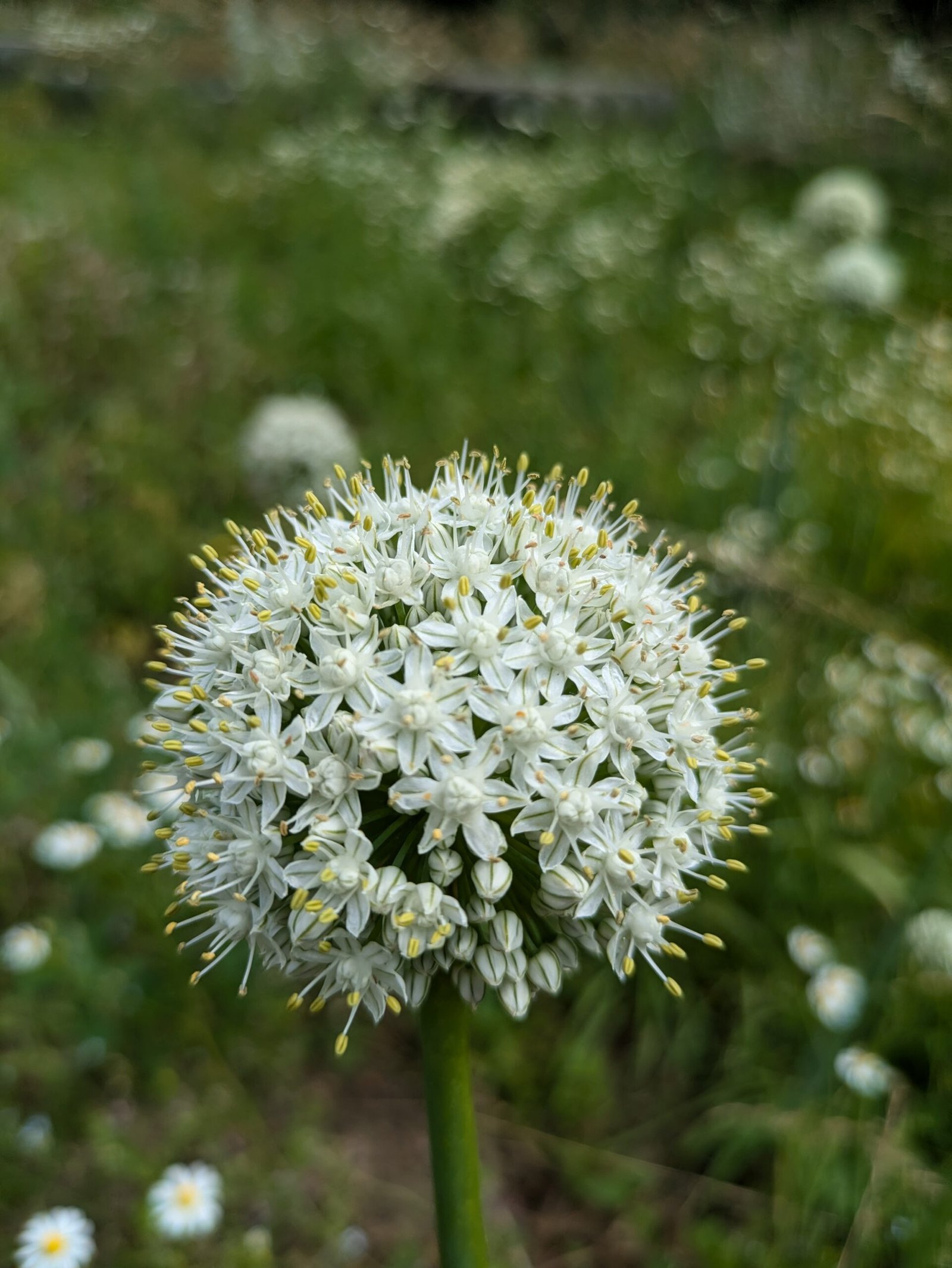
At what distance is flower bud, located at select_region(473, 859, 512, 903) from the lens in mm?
1123

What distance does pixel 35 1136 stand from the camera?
206 cm

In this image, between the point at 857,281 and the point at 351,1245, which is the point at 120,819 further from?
the point at 857,281

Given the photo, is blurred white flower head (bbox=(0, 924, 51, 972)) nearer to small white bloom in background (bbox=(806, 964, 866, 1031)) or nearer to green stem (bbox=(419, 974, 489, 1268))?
green stem (bbox=(419, 974, 489, 1268))

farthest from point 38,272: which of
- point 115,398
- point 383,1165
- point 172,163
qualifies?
point 383,1165

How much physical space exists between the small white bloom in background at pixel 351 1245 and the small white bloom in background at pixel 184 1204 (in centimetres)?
27

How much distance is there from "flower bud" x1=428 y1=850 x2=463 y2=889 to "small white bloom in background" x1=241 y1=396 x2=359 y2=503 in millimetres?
2818

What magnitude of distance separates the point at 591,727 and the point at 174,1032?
1665 mm

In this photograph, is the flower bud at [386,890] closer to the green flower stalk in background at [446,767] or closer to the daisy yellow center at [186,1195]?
the green flower stalk in background at [446,767]

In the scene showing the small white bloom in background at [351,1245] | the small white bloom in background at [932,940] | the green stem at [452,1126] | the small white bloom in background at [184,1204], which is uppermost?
the green stem at [452,1126]

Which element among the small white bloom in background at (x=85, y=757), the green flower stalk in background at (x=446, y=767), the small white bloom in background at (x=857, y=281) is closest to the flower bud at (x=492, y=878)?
the green flower stalk in background at (x=446, y=767)

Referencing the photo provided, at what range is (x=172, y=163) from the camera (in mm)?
7250

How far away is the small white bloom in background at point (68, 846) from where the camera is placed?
234cm

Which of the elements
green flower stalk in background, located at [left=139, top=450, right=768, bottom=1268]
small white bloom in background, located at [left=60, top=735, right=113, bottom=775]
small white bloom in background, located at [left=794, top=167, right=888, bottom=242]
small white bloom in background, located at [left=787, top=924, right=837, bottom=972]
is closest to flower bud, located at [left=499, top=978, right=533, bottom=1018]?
green flower stalk in background, located at [left=139, top=450, right=768, bottom=1268]

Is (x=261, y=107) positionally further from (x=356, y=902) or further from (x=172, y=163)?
(x=356, y=902)
